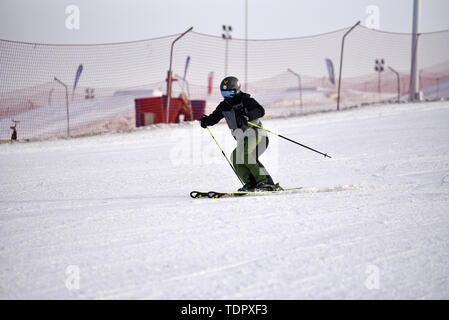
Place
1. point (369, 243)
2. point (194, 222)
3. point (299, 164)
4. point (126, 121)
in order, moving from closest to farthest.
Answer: point (369, 243), point (194, 222), point (299, 164), point (126, 121)

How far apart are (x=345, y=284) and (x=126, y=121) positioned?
68.8 ft

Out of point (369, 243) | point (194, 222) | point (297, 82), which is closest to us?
point (369, 243)

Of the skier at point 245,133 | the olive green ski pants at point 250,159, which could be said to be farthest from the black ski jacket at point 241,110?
the olive green ski pants at point 250,159

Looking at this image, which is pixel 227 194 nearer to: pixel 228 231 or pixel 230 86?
pixel 230 86

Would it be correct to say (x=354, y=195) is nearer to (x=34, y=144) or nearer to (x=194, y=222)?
(x=194, y=222)

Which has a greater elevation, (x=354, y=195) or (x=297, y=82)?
(x=297, y=82)

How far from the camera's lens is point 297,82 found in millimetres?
18172

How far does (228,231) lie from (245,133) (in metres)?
1.75

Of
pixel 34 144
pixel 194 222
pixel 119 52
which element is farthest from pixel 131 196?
pixel 119 52

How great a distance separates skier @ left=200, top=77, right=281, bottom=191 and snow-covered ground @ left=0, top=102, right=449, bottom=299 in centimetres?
48

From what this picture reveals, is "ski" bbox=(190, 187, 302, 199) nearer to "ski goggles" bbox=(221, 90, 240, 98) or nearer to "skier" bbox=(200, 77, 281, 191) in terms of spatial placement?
"skier" bbox=(200, 77, 281, 191)

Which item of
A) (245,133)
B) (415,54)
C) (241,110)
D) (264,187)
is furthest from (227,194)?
(415,54)

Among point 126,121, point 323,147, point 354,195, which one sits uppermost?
point 126,121

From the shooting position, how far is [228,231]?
313 cm
